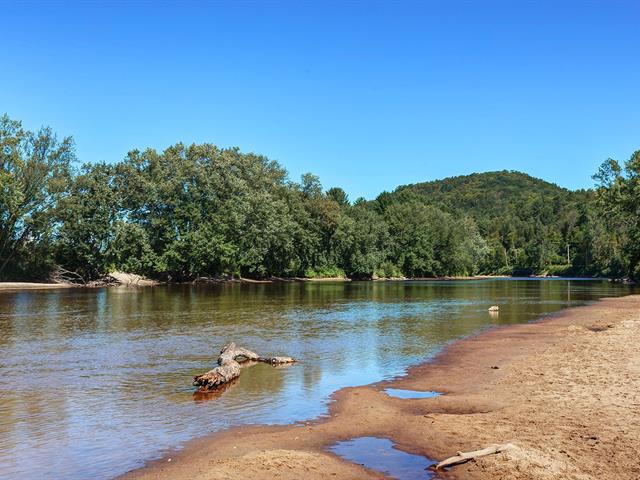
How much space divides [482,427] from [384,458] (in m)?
2.44

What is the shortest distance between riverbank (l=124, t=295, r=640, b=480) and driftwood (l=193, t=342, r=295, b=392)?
3.54 metres

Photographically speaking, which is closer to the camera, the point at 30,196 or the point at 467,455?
the point at 467,455

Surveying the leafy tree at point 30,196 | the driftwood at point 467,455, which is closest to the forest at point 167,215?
the leafy tree at point 30,196

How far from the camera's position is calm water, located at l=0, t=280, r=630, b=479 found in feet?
36.1

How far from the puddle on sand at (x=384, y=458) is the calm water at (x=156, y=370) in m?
2.37

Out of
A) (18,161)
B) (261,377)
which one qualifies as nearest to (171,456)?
(261,377)

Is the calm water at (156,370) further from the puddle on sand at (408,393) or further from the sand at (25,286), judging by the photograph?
the sand at (25,286)

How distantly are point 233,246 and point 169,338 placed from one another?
56.7 m

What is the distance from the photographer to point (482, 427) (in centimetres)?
1120

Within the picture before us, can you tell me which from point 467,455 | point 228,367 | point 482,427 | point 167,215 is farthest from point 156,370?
point 167,215

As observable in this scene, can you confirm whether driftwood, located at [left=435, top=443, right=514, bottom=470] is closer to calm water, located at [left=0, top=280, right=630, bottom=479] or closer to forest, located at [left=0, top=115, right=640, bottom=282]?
calm water, located at [left=0, top=280, right=630, bottom=479]

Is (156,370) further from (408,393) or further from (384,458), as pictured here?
(384,458)

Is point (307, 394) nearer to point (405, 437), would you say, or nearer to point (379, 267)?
point (405, 437)

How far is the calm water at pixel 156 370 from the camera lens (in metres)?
11.0
